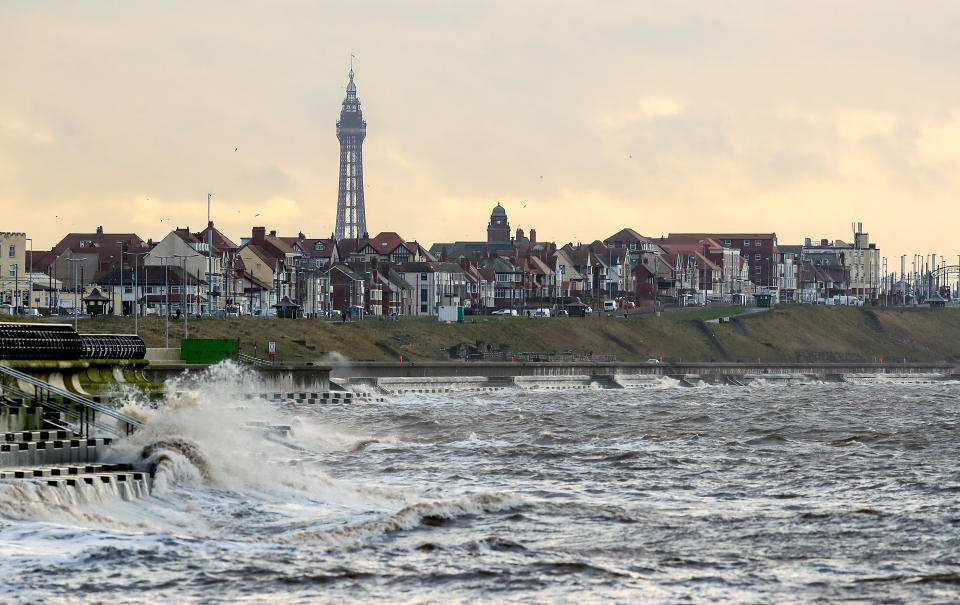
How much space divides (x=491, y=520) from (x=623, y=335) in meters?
132

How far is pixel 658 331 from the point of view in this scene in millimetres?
169250

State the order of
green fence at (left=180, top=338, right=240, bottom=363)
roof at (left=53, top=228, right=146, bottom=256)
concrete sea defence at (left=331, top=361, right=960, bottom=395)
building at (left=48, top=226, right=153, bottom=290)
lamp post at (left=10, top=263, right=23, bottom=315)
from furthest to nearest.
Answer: roof at (left=53, top=228, right=146, bottom=256) → building at (left=48, top=226, right=153, bottom=290) → lamp post at (left=10, top=263, right=23, bottom=315) → concrete sea defence at (left=331, top=361, right=960, bottom=395) → green fence at (left=180, top=338, right=240, bottom=363)

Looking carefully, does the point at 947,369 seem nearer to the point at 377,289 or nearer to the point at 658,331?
the point at 658,331

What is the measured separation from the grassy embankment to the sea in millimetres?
58216

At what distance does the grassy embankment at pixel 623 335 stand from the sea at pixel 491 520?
58.2 m

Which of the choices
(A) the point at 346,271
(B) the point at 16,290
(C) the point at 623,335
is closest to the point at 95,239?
(A) the point at 346,271

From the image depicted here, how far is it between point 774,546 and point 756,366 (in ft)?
331

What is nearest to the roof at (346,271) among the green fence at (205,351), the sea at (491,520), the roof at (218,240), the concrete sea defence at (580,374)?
the roof at (218,240)

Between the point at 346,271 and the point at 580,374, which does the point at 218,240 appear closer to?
the point at 346,271

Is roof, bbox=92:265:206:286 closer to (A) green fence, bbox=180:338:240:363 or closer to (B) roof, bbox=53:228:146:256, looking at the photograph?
(B) roof, bbox=53:228:146:256

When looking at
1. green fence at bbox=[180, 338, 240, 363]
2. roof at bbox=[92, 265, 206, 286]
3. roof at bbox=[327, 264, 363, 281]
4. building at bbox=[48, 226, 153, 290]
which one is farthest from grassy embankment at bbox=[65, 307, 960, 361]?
building at bbox=[48, 226, 153, 290]

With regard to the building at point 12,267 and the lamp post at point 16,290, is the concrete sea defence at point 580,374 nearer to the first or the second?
the lamp post at point 16,290

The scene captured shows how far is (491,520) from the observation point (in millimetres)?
32562

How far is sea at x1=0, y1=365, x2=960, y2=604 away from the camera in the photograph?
2469 cm
